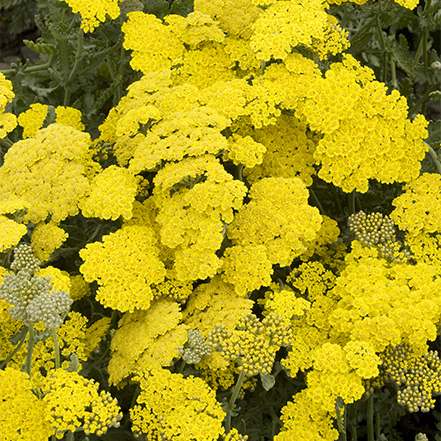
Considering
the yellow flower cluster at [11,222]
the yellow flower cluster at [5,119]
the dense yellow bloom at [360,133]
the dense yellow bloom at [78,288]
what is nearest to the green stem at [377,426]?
the dense yellow bloom at [360,133]

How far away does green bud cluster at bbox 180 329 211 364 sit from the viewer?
3576 mm

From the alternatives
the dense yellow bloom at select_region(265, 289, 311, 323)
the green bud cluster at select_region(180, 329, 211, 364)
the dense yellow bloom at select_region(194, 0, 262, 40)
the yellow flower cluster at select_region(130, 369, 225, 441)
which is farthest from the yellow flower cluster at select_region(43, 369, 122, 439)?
the dense yellow bloom at select_region(194, 0, 262, 40)

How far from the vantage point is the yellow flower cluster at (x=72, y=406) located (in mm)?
3174

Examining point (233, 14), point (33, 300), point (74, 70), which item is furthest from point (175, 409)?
point (74, 70)

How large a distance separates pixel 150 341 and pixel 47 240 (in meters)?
1.03

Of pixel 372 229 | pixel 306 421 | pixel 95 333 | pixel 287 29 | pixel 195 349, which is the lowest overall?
pixel 306 421

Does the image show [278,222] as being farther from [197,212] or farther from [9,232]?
[9,232]

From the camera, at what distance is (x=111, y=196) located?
3928mm

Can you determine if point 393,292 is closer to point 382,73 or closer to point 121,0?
point 382,73

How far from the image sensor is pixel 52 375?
3.37m

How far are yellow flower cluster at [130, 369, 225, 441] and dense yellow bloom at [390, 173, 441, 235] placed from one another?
1890 mm

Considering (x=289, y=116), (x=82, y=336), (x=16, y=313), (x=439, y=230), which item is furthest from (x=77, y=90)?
(x=439, y=230)

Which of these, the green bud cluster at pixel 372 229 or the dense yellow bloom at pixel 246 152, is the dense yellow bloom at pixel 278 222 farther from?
the green bud cluster at pixel 372 229

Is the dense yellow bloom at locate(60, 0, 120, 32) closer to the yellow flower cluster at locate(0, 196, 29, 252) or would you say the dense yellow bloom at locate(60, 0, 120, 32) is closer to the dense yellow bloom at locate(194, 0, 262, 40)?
the dense yellow bloom at locate(194, 0, 262, 40)
